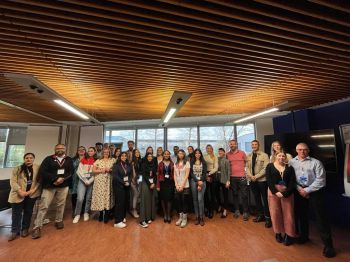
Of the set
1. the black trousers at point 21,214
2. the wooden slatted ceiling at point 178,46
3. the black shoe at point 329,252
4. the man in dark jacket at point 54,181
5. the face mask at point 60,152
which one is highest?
the wooden slatted ceiling at point 178,46

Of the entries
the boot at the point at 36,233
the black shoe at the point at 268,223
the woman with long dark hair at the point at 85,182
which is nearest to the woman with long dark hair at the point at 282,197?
the black shoe at the point at 268,223

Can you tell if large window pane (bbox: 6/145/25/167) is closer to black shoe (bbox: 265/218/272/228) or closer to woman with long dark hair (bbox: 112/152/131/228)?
woman with long dark hair (bbox: 112/152/131/228)

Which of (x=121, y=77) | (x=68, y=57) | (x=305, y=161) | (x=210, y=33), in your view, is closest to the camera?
(x=210, y=33)

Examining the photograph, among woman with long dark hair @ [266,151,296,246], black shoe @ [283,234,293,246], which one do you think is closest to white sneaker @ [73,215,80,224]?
woman with long dark hair @ [266,151,296,246]

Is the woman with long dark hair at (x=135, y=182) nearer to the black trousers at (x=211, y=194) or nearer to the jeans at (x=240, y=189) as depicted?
the black trousers at (x=211, y=194)

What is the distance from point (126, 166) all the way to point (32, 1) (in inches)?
119

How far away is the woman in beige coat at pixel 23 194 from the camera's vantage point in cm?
327

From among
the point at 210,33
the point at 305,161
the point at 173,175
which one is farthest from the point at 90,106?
the point at 305,161

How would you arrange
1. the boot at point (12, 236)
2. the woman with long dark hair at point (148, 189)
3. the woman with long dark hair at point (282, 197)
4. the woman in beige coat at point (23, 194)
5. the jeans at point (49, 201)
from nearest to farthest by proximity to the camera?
the woman with long dark hair at point (282, 197) → the boot at point (12, 236) → the woman in beige coat at point (23, 194) → the jeans at point (49, 201) → the woman with long dark hair at point (148, 189)

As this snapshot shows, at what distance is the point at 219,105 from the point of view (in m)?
5.14

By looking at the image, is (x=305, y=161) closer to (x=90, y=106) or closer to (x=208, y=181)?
(x=208, y=181)

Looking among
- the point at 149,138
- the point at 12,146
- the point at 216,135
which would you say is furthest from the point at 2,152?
the point at 216,135

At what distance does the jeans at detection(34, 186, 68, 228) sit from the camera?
3.41 m

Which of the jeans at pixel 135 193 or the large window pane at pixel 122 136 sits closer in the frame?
the jeans at pixel 135 193
